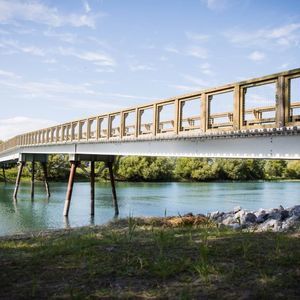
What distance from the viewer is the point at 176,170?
101 m

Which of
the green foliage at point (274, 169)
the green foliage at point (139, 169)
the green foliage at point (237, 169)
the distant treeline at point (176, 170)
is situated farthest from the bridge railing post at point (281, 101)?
the green foliage at point (274, 169)

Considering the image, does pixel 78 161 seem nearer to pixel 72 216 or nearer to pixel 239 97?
pixel 72 216

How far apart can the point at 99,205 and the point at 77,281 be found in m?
31.1

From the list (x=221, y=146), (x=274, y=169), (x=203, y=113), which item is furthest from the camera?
(x=274, y=169)

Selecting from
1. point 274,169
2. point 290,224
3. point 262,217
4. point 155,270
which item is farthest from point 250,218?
point 274,169

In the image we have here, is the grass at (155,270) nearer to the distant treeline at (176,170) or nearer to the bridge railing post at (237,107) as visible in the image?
the bridge railing post at (237,107)

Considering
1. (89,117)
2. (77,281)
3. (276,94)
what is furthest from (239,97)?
(89,117)

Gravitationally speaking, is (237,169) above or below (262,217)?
above

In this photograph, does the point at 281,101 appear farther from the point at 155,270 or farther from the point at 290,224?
the point at 155,270

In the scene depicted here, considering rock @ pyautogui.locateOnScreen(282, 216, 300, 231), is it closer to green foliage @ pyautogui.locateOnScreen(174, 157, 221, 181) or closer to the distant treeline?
the distant treeline

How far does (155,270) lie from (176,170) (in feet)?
312

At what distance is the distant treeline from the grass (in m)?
74.2

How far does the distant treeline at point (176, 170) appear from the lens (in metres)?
89.5

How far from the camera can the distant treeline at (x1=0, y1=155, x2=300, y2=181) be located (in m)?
89.5
